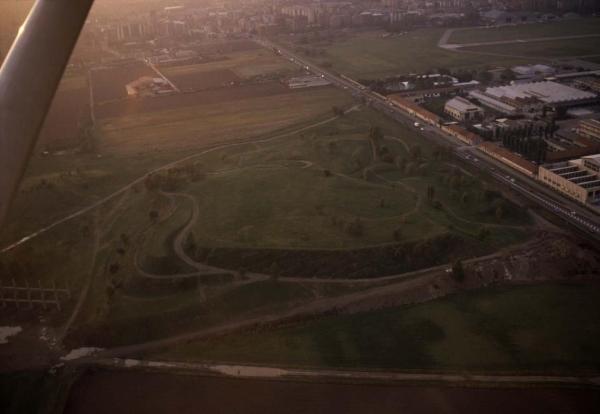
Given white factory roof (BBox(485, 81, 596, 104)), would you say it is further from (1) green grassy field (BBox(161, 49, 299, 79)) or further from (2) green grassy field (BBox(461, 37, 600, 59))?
(1) green grassy field (BBox(161, 49, 299, 79))

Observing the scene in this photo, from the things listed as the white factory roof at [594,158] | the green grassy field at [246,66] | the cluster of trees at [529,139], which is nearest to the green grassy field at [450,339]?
the white factory roof at [594,158]

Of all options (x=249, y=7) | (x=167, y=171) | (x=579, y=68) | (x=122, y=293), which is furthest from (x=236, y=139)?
(x=249, y=7)

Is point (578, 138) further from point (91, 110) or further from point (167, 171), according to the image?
point (91, 110)

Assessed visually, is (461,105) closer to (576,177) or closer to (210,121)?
(576,177)

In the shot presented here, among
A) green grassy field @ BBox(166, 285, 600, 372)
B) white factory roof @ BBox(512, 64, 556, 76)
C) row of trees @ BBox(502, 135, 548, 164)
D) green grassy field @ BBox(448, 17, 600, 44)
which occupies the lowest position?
green grassy field @ BBox(166, 285, 600, 372)

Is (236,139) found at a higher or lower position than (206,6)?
lower

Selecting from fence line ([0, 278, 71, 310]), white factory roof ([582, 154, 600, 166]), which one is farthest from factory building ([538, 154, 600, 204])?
fence line ([0, 278, 71, 310])

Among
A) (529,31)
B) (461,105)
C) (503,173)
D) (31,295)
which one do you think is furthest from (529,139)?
(529,31)
